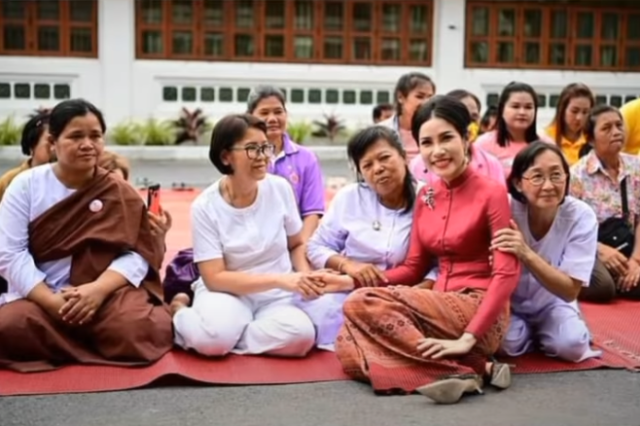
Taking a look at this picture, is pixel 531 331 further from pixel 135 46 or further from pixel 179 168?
pixel 135 46

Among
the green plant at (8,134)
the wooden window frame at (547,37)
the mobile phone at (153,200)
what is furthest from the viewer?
the wooden window frame at (547,37)

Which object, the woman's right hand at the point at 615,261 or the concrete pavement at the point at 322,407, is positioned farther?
the woman's right hand at the point at 615,261

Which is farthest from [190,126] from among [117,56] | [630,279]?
[630,279]

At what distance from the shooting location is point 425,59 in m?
16.3

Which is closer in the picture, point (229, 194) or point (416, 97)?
point (229, 194)

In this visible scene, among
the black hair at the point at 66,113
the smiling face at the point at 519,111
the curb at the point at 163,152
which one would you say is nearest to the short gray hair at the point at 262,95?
the black hair at the point at 66,113

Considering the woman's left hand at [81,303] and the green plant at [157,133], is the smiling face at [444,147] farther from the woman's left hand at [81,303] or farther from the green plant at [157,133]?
the green plant at [157,133]

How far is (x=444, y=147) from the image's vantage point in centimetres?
375

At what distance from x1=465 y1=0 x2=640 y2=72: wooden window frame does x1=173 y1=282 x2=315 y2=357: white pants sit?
12895 mm

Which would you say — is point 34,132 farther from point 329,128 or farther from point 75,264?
point 329,128

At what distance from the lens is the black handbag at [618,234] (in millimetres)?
5316

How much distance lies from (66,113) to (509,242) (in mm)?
1965

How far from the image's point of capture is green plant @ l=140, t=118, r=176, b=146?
577 inches

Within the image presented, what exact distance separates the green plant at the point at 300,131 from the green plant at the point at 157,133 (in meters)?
1.96
